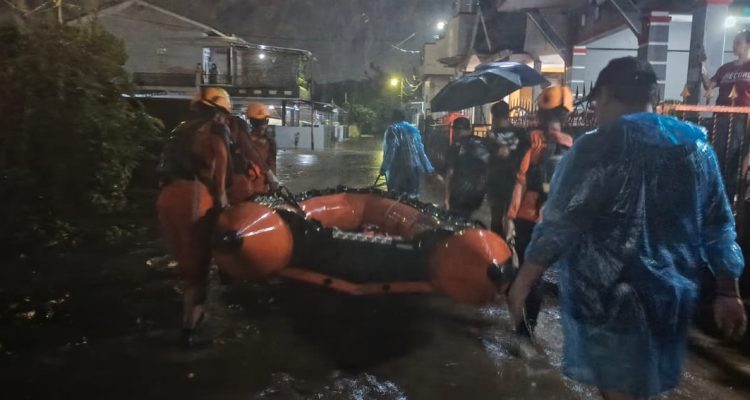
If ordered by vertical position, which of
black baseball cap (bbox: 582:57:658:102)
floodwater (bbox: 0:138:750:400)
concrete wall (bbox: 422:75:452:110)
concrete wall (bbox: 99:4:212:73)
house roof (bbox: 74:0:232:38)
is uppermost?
house roof (bbox: 74:0:232:38)

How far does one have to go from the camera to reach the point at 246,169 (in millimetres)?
5988

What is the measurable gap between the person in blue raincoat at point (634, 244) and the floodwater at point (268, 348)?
65.9 inches

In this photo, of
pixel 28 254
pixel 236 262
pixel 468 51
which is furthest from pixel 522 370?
pixel 468 51

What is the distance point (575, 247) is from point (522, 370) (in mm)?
2148

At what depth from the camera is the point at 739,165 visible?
19.4 ft

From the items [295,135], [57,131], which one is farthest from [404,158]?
[295,135]

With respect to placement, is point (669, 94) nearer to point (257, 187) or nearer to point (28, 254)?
point (257, 187)

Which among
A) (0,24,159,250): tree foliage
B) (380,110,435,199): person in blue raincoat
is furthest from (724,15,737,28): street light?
(0,24,159,250): tree foliage

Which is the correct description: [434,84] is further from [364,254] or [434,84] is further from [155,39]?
[364,254]

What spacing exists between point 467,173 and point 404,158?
169cm

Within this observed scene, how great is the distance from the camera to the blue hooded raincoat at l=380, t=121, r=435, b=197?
25.1ft

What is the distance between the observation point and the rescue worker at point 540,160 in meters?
4.55

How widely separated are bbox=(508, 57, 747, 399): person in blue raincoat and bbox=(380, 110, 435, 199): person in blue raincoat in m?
5.49

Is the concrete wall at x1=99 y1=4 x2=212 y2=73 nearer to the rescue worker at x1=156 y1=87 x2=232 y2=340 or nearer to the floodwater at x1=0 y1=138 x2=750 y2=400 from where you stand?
the floodwater at x1=0 y1=138 x2=750 y2=400
